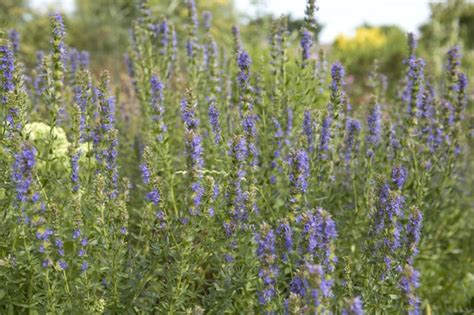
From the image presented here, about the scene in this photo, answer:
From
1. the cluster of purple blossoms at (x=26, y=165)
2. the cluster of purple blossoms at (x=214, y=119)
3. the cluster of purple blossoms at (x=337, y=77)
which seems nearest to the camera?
the cluster of purple blossoms at (x=26, y=165)

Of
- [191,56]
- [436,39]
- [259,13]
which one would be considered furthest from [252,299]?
[436,39]

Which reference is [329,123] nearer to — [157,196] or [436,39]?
[157,196]

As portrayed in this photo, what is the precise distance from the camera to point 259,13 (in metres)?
12.1

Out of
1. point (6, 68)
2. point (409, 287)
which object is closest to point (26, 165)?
point (6, 68)

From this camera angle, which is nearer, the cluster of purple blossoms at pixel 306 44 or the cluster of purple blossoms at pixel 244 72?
the cluster of purple blossoms at pixel 244 72

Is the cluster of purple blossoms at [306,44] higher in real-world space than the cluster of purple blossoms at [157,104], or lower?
higher

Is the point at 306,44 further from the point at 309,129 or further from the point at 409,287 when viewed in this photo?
the point at 409,287

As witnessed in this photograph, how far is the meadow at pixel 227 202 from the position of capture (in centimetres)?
290

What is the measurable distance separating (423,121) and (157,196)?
2283 mm

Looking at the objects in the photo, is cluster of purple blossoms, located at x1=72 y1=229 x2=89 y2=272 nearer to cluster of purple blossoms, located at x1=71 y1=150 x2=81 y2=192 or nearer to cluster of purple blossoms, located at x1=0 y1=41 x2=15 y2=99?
cluster of purple blossoms, located at x1=71 y1=150 x2=81 y2=192

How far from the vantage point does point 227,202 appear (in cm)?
316

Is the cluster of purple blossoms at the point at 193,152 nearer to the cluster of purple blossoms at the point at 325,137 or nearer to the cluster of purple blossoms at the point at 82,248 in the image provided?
the cluster of purple blossoms at the point at 82,248

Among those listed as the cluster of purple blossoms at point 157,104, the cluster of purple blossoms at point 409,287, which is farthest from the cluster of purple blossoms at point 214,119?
the cluster of purple blossoms at point 409,287

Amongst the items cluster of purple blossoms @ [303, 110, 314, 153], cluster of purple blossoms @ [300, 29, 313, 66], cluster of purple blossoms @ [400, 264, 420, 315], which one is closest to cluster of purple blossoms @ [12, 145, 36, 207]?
cluster of purple blossoms @ [400, 264, 420, 315]
